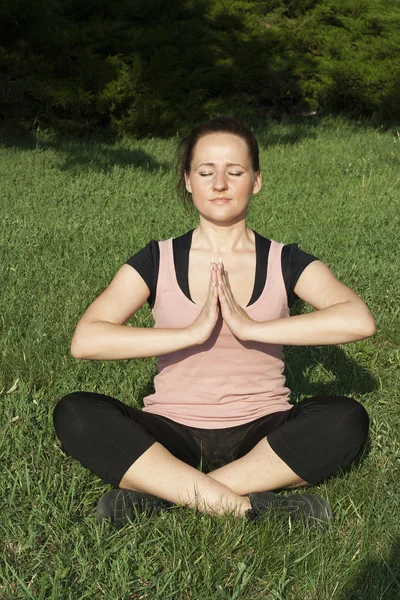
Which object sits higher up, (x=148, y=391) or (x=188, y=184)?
(x=188, y=184)

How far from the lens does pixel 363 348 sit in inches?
183

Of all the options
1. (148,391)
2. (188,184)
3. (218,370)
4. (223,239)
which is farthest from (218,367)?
(148,391)

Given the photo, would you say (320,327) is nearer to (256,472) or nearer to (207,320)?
(207,320)

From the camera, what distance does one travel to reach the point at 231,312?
2.98m

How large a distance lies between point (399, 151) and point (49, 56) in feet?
17.9

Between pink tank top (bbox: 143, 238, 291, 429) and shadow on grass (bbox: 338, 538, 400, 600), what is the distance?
30.8 inches

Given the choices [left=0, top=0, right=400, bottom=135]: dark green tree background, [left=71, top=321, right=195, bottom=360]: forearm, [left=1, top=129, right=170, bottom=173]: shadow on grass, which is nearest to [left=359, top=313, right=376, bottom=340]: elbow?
[left=71, top=321, right=195, bottom=360]: forearm

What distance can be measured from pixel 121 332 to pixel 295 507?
93 cm

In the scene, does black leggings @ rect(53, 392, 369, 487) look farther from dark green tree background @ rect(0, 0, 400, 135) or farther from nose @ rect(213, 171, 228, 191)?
dark green tree background @ rect(0, 0, 400, 135)

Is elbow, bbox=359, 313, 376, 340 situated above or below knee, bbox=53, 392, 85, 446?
above

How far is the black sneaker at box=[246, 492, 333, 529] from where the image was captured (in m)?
2.88

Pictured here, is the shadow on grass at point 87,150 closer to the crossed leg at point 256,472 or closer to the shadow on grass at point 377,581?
the crossed leg at point 256,472

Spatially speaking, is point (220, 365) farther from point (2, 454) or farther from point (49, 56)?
point (49, 56)

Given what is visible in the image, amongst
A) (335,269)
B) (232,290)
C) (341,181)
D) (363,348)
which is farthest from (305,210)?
(232,290)
